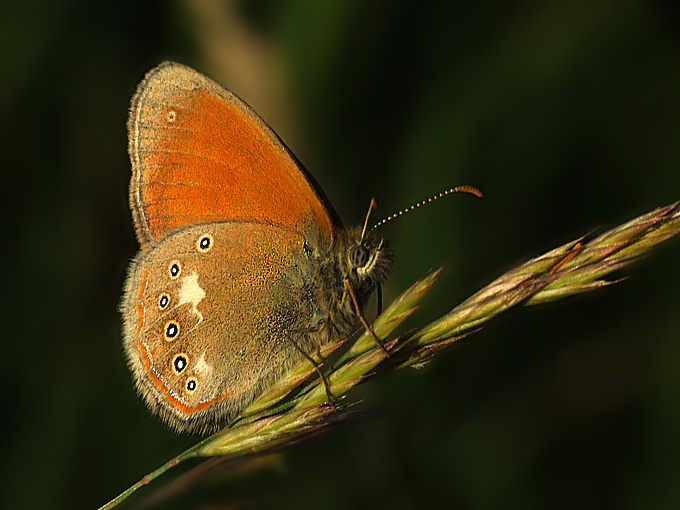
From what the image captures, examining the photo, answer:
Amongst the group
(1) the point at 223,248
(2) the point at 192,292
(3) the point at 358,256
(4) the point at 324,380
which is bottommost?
(4) the point at 324,380

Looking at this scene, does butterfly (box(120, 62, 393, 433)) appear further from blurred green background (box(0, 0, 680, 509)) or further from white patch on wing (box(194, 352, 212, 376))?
blurred green background (box(0, 0, 680, 509))

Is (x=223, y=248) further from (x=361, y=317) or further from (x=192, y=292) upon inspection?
(x=361, y=317)

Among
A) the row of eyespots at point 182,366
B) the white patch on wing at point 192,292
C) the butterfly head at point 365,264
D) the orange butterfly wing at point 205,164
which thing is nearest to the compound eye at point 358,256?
the butterfly head at point 365,264

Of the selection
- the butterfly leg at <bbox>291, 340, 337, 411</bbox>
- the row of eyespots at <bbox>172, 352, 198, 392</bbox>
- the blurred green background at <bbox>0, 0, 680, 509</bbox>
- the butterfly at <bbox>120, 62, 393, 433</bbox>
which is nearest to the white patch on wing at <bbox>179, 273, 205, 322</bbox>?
the butterfly at <bbox>120, 62, 393, 433</bbox>

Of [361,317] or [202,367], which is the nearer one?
[361,317]

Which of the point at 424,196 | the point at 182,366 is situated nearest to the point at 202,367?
the point at 182,366

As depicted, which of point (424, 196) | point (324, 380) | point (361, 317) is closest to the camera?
point (324, 380)
